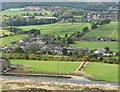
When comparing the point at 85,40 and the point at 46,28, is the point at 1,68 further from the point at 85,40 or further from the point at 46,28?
the point at 46,28

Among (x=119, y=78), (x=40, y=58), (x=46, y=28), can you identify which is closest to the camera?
(x=119, y=78)

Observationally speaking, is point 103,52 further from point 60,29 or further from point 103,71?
point 60,29

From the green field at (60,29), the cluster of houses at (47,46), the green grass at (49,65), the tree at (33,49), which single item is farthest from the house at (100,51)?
the green field at (60,29)

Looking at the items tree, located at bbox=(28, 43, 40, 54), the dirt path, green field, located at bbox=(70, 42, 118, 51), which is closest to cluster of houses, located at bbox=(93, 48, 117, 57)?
green field, located at bbox=(70, 42, 118, 51)

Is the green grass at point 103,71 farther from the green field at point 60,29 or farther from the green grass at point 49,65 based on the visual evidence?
the green field at point 60,29

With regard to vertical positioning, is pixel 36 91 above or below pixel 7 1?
below

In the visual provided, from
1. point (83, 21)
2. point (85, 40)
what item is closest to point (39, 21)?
point (83, 21)

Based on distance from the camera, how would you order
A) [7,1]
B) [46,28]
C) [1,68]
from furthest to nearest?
[7,1] < [46,28] < [1,68]

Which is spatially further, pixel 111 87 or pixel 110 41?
pixel 110 41

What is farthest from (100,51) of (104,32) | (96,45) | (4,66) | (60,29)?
(60,29)
